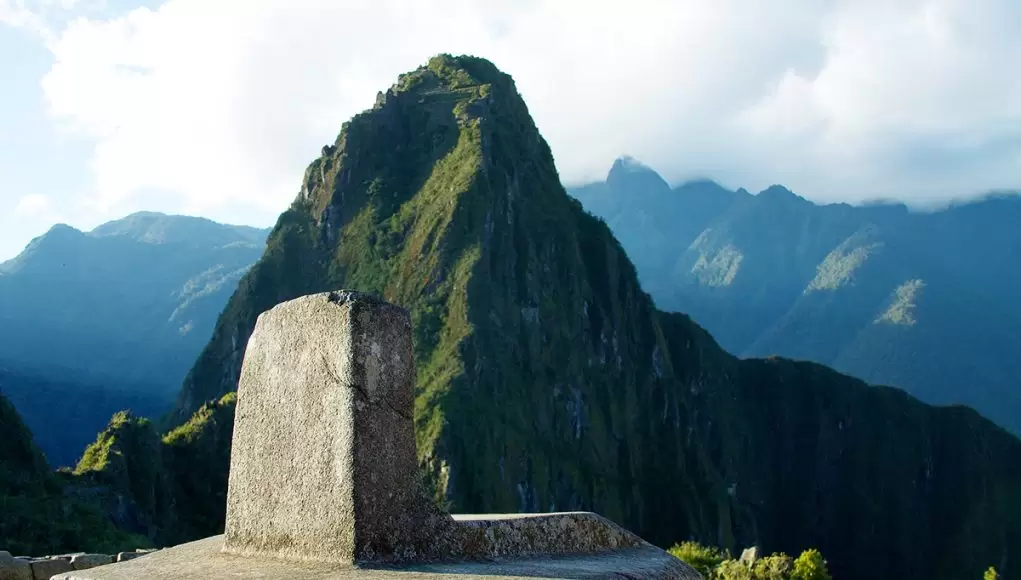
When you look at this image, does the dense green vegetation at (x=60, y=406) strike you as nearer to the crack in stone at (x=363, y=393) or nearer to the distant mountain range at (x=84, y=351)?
the distant mountain range at (x=84, y=351)

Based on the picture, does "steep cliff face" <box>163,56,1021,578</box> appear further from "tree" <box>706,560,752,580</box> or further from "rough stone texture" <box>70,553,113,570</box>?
"rough stone texture" <box>70,553,113,570</box>

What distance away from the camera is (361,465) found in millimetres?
4445

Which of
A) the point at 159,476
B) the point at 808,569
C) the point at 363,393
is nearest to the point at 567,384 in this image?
the point at 159,476

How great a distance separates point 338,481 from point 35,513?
25.9 meters

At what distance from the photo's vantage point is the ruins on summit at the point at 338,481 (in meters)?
4.42

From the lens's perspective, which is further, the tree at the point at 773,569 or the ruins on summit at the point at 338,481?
the tree at the point at 773,569

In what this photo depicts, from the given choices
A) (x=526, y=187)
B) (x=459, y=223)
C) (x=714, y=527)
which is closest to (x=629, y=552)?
(x=459, y=223)

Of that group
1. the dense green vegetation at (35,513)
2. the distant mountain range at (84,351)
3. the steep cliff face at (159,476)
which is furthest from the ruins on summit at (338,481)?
the distant mountain range at (84,351)

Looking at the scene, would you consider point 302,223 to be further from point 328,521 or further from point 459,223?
point 328,521

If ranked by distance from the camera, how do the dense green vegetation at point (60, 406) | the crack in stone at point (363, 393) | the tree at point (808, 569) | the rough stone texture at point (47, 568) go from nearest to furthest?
the crack in stone at point (363, 393) < the rough stone texture at point (47, 568) < the tree at point (808, 569) < the dense green vegetation at point (60, 406)

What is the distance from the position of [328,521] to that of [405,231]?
118046 mm

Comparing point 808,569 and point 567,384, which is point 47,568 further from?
point 567,384

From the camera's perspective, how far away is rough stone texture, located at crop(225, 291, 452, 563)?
4453 mm

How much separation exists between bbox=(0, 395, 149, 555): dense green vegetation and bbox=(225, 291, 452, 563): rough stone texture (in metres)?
15.8
